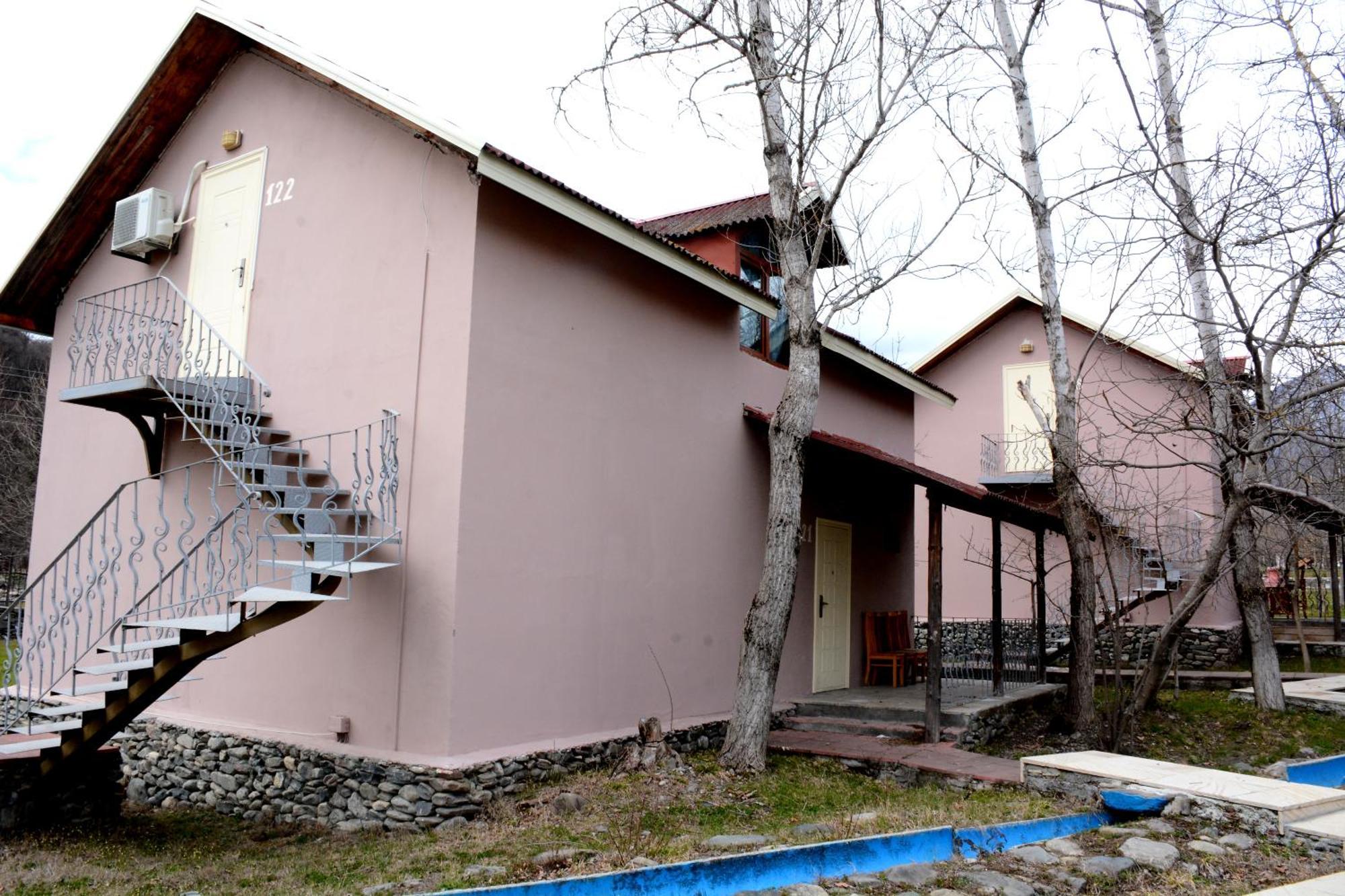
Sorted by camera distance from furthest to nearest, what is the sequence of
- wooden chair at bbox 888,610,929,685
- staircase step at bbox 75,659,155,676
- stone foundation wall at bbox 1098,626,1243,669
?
stone foundation wall at bbox 1098,626,1243,669
wooden chair at bbox 888,610,929,685
staircase step at bbox 75,659,155,676

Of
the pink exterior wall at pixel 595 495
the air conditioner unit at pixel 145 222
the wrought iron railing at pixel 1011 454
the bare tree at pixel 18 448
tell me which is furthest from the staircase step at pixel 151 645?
the wrought iron railing at pixel 1011 454

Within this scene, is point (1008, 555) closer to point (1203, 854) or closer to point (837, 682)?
point (837, 682)

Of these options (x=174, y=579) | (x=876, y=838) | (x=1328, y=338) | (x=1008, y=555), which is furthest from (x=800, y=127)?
(x=1008, y=555)

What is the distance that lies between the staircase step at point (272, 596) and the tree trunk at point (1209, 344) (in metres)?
7.08

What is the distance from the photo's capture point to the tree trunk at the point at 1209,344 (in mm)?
8602

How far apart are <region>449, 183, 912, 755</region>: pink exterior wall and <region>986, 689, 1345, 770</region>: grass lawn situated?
8.89 feet

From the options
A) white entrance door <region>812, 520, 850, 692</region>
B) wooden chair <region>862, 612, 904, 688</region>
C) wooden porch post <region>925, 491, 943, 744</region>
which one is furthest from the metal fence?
wooden porch post <region>925, 491, 943, 744</region>

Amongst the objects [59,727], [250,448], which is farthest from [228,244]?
[59,727]

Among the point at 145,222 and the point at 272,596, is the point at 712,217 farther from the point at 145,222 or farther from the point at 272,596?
the point at 272,596

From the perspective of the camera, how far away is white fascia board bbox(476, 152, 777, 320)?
7.70 meters

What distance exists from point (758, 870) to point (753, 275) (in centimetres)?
873

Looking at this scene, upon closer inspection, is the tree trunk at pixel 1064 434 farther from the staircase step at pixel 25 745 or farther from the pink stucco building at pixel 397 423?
the staircase step at pixel 25 745

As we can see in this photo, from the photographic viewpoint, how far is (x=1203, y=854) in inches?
212

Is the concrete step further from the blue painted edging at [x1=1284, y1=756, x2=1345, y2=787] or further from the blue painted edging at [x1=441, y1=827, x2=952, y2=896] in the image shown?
the blue painted edging at [x1=1284, y1=756, x2=1345, y2=787]
